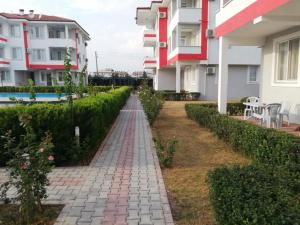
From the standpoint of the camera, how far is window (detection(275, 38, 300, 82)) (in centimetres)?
951

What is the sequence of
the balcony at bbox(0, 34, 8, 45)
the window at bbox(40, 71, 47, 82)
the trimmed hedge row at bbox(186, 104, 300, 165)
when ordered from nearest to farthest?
the trimmed hedge row at bbox(186, 104, 300, 165) → the balcony at bbox(0, 34, 8, 45) → the window at bbox(40, 71, 47, 82)

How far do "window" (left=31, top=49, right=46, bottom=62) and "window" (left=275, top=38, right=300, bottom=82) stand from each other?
3717cm

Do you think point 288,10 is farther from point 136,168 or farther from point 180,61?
point 180,61

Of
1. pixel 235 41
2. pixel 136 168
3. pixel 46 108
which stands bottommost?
pixel 136 168

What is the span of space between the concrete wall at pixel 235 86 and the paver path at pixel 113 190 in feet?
55.2

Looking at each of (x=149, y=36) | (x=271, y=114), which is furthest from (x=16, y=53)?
(x=271, y=114)

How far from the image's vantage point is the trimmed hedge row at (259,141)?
4564 mm

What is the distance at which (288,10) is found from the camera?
705cm

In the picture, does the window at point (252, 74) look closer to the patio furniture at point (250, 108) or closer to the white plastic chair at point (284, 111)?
the patio furniture at point (250, 108)

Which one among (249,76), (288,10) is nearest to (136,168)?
(288,10)

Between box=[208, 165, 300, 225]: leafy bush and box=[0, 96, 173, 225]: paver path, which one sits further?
box=[0, 96, 173, 225]: paver path

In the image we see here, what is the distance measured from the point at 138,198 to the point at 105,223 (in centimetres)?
88

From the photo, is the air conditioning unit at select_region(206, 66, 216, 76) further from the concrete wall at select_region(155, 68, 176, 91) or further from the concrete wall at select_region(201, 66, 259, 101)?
the concrete wall at select_region(155, 68, 176, 91)

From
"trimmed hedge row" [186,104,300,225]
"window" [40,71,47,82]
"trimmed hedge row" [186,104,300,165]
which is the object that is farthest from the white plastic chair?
"window" [40,71,47,82]
